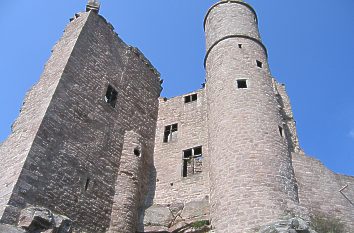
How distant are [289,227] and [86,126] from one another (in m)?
7.41

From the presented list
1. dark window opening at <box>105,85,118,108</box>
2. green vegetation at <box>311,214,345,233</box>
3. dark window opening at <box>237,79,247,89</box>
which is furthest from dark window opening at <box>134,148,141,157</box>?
green vegetation at <box>311,214,345,233</box>

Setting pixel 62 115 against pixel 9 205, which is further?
pixel 62 115

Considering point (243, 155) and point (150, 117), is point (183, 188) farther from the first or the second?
point (150, 117)

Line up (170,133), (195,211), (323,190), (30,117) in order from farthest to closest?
(170,133), (195,211), (30,117), (323,190)

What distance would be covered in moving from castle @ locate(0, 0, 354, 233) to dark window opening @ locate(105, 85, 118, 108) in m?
0.04

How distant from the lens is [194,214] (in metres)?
13.2

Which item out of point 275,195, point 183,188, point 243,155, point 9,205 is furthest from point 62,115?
point 275,195

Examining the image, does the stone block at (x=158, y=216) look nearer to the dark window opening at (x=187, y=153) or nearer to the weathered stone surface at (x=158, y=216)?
the weathered stone surface at (x=158, y=216)

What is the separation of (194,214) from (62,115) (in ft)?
17.6

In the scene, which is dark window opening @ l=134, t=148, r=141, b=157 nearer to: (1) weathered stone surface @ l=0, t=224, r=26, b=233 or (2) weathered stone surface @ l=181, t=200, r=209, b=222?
(2) weathered stone surface @ l=181, t=200, r=209, b=222

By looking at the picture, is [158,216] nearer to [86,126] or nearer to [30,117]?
[86,126]

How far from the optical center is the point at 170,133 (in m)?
17.3

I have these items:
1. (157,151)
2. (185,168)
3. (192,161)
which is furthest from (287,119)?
(157,151)

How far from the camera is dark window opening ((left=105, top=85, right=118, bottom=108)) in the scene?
1591cm
